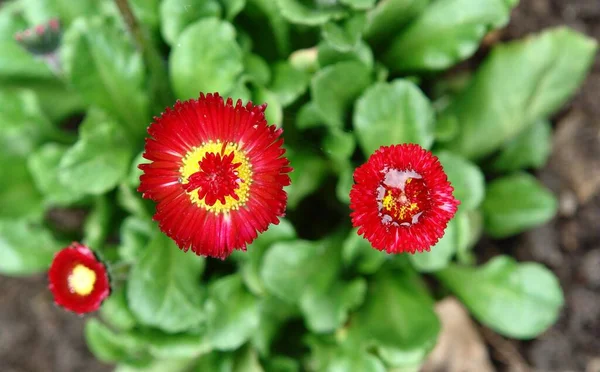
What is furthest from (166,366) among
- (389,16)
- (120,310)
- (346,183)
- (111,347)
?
(389,16)

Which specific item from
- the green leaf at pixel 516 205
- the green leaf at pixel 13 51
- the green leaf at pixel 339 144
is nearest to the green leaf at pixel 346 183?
the green leaf at pixel 339 144

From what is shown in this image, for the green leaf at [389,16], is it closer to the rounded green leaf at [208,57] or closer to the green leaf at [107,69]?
the rounded green leaf at [208,57]

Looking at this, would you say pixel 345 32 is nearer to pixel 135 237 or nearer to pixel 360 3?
pixel 360 3

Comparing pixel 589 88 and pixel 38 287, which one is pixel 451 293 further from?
pixel 38 287

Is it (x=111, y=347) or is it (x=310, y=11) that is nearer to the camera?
(x=310, y=11)

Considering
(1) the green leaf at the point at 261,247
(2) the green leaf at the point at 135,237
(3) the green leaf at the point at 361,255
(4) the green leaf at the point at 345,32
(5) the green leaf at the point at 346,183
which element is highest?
(4) the green leaf at the point at 345,32

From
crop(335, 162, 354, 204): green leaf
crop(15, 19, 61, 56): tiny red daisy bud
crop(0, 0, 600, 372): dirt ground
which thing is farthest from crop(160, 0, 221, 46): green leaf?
crop(0, 0, 600, 372): dirt ground

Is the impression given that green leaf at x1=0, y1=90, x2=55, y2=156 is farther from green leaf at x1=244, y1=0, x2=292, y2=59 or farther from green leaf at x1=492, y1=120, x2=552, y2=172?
green leaf at x1=492, y1=120, x2=552, y2=172
